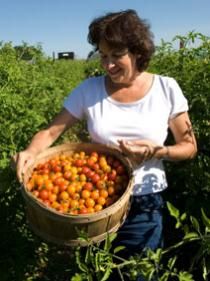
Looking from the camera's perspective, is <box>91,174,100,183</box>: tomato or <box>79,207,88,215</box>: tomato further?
<box>91,174,100,183</box>: tomato

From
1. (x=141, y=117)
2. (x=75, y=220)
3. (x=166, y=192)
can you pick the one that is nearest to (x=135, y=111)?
(x=141, y=117)

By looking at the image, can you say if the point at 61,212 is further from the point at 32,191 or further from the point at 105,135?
the point at 105,135

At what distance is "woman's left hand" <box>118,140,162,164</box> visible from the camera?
7.18 feet

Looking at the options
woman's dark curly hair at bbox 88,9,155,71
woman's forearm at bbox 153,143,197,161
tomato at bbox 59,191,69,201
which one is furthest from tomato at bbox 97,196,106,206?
woman's dark curly hair at bbox 88,9,155,71

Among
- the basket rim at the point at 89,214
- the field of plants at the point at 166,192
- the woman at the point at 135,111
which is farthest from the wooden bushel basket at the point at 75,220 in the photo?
the field of plants at the point at 166,192

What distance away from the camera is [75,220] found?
6.72 ft

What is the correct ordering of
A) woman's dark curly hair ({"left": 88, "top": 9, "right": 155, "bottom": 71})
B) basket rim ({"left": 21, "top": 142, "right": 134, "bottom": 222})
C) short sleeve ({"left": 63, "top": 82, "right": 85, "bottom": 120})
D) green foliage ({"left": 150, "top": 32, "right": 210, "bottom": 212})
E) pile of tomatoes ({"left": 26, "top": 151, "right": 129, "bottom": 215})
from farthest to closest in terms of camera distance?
1. green foliage ({"left": 150, "top": 32, "right": 210, "bottom": 212})
2. short sleeve ({"left": 63, "top": 82, "right": 85, "bottom": 120})
3. woman's dark curly hair ({"left": 88, "top": 9, "right": 155, "bottom": 71})
4. pile of tomatoes ({"left": 26, "top": 151, "right": 129, "bottom": 215})
5. basket rim ({"left": 21, "top": 142, "right": 134, "bottom": 222})

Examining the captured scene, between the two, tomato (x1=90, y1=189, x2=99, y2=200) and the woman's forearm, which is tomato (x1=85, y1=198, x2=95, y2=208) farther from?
the woman's forearm

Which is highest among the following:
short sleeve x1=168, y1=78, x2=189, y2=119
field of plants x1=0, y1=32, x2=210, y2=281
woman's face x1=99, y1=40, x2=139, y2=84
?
woman's face x1=99, y1=40, x2=139, y2=84

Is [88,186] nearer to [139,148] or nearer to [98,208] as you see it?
[98,208]

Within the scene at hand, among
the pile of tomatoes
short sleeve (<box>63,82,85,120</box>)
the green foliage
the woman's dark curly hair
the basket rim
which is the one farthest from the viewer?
the green foliage

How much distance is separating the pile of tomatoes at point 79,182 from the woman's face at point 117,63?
35 cm

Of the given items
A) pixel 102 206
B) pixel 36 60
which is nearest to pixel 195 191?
pixel 102 206

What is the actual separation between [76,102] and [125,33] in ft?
1.23
